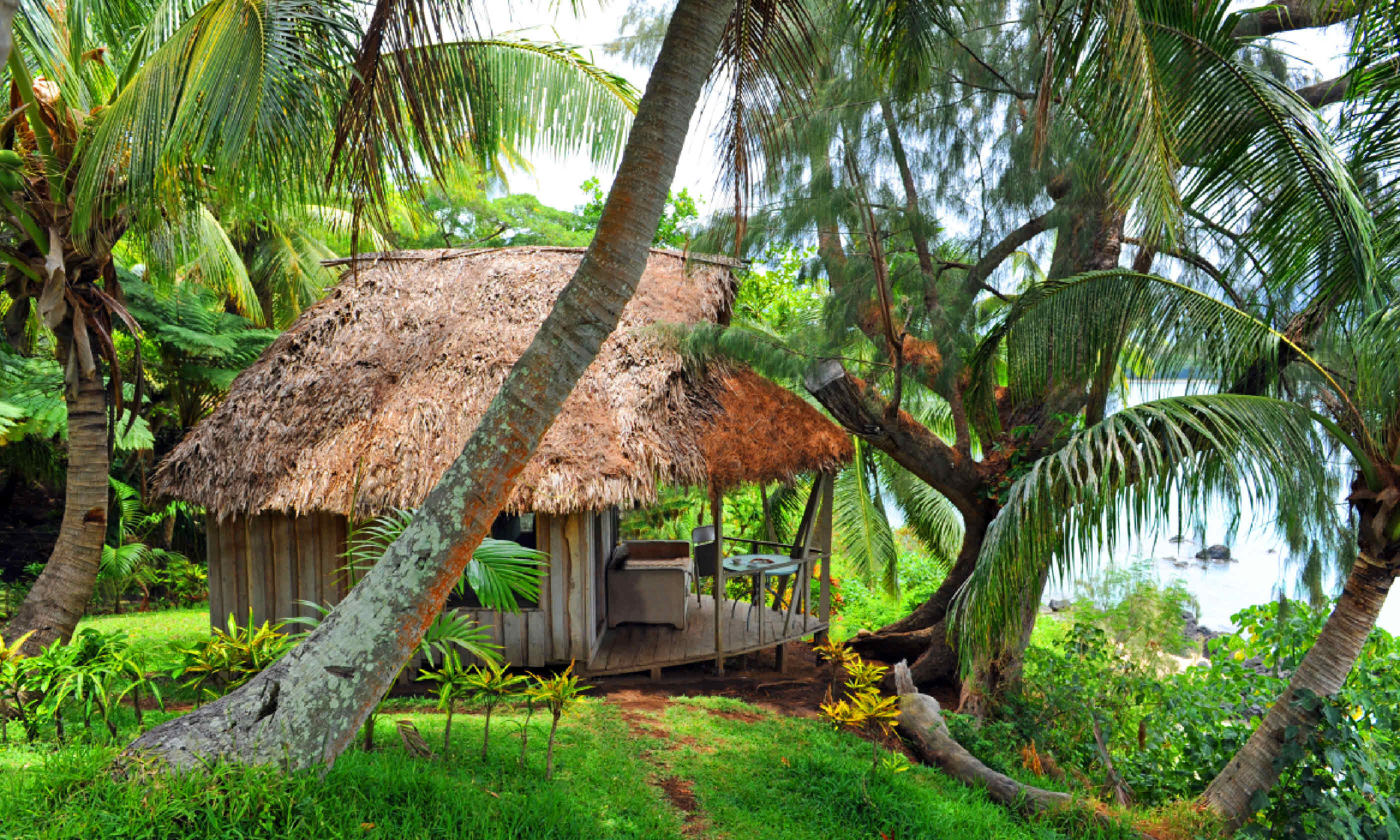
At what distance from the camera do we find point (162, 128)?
4660mm

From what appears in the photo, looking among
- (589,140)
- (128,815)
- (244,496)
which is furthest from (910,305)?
(128,815)

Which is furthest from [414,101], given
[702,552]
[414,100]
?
[702,552]

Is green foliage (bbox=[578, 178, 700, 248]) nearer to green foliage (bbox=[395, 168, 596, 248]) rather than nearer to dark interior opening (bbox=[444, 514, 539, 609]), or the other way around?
green foliage (bbox=[395, 168, 596, 248])

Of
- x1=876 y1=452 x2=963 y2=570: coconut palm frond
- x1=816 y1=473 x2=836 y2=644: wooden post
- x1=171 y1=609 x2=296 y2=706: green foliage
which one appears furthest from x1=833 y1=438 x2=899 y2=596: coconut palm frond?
x1=171 y1=609 x2=296 y2=706: green foliage

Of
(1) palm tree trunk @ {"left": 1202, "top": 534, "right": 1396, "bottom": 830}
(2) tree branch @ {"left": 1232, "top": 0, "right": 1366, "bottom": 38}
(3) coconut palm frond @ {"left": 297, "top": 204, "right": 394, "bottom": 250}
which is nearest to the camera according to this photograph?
(1) palm tree trunk @ {"left": 1202, "top": 534, "right": 1396, "bottom": 830}

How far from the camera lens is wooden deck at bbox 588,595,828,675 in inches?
287

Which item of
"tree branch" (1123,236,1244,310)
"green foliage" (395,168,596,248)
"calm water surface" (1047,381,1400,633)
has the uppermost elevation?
"green foliage" (395,168,596,248)

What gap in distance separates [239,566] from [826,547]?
5.41 m

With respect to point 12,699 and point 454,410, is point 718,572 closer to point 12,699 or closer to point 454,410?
point 454,410

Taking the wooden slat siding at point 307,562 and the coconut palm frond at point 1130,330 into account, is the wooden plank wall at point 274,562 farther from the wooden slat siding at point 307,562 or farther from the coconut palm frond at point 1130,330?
the coconut palm frond at point 1130,330

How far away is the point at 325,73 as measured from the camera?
4.81 m

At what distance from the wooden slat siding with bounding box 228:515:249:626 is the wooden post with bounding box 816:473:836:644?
523cm

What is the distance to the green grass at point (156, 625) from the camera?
27.1 feet

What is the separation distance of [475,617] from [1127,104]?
6.00 metres
